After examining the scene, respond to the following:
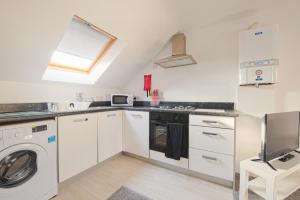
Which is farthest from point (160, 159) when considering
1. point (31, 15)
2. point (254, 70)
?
point (31, 15)

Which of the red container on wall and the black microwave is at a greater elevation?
the red container on wall

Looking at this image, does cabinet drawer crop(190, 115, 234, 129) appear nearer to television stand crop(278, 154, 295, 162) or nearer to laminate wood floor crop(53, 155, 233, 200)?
television stand crop(278, 154, 295, 162)

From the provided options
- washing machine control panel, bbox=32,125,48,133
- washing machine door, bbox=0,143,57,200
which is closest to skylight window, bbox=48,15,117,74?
washing machine control panel, bbox=32,125,48,133

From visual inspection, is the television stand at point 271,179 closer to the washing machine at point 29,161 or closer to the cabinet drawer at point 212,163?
the cabinet drawer at point 212,163

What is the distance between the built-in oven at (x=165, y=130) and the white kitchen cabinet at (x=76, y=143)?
817mm

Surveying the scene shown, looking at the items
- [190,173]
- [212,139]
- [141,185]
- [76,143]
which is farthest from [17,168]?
[212,139]

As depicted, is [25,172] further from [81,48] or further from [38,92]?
[81,48]

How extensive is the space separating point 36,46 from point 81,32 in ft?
1.96

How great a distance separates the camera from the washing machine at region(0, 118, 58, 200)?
1.12m

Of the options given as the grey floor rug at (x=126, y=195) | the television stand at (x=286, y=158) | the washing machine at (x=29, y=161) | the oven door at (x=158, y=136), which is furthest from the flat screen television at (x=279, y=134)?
the washing machine at (x=29, y=161)

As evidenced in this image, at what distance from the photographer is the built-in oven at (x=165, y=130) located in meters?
1.83

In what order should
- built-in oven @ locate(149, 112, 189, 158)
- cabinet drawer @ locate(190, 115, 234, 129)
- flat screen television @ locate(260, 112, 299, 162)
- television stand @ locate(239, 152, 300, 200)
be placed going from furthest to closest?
1. built-in oven @ locate(149, 112, 189, 158)
2. cabinet drawer @ locate(190, 115, 234, 129)
3. flat screen television @ locate(260, 112, 299, 162)
4. television stand @ locate(239, 152, 300, 200)

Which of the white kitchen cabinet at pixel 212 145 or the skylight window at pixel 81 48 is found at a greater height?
the skylight window at pixel 81 48

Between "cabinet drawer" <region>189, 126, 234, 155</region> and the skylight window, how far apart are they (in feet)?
5.80
